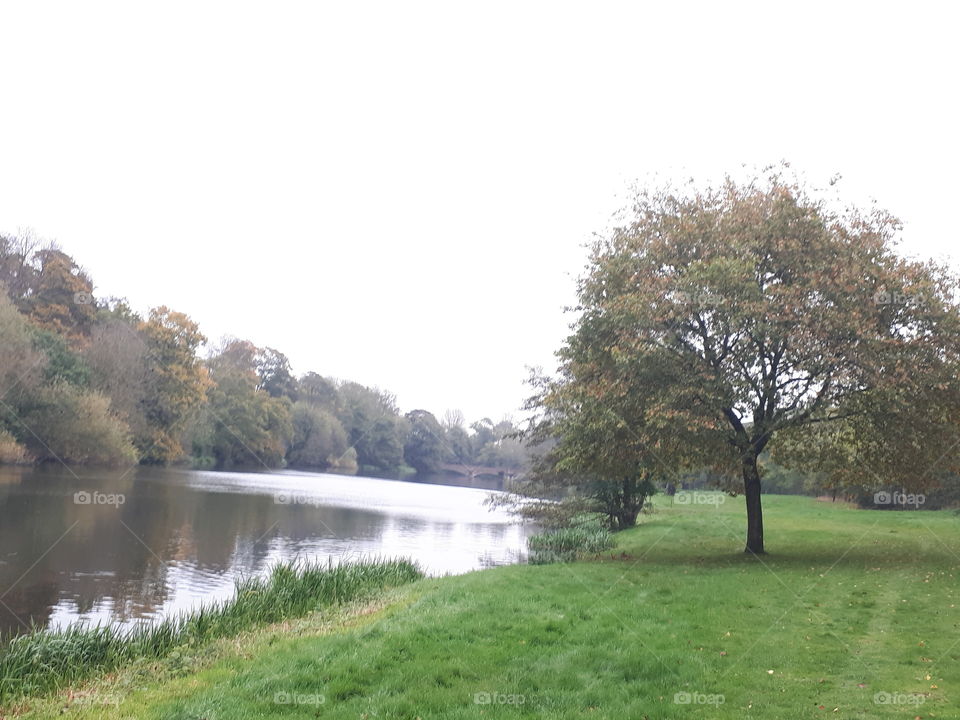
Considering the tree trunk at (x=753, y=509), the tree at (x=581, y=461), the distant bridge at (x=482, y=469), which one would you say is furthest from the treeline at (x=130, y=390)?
the tree trunk at (x=753, y=509)

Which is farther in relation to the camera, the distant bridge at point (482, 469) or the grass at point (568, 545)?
the distant bridge at point (482, 469)

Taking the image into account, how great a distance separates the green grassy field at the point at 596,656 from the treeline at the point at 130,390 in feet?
65.6

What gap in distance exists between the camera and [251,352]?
98.1m

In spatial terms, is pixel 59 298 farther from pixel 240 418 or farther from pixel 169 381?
pixel 240 418

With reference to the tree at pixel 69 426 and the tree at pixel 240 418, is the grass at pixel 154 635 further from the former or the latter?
the tree at pixel 240 418

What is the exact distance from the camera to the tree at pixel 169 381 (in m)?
64.9

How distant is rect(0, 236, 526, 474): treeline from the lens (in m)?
48.9

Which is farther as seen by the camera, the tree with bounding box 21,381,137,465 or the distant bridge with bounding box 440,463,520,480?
the distant bridge with bounding box 440,463,520,480

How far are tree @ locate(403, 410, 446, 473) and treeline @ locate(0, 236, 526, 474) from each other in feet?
65.5

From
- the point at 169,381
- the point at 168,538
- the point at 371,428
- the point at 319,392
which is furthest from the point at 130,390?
the point at 371,428

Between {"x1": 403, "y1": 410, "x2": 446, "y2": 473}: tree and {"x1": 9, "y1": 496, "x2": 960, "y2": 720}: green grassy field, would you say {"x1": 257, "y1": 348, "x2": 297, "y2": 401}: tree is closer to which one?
{"x1": 403, "y1": 410, "x2": 446, "y2": 473}: tree

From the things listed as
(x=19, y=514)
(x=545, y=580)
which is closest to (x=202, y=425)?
(x=19, y=514)

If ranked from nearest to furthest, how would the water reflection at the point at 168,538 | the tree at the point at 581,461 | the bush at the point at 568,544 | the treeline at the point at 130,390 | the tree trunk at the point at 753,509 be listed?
the water reflection at the point at 168,538 < the tree at the point at 581,461 < the tree trunk at the point at 753,509 < the bush at the point at 568,544 < the treeline at the point at 130,390

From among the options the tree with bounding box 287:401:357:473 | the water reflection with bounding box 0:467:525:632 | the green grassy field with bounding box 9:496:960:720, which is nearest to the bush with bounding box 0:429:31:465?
the water reflection with bounding box 0:467:525:632
